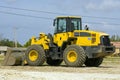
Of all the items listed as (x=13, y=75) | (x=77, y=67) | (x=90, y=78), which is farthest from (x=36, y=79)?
(x=77, y=67)

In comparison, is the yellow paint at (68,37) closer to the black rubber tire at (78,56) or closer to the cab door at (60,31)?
the cab door at (60,31)

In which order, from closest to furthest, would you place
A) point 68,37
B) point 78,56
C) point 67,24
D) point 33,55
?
point 78,56 < point 68,37 < point 67,24 < point 33,55

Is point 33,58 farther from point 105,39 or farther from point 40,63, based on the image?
point 105,39

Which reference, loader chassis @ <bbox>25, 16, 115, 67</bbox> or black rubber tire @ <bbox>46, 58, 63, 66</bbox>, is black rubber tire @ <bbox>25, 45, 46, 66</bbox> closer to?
loader chassis @ <bbox>25, 16, 115, 67</bbox>

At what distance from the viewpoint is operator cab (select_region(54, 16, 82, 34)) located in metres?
30.2

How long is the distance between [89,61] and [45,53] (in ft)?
10.3

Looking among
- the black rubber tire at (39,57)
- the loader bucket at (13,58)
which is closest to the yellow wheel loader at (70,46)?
the black rubber tire at (39,57)

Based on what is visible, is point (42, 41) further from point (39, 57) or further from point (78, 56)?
point (78, 56)

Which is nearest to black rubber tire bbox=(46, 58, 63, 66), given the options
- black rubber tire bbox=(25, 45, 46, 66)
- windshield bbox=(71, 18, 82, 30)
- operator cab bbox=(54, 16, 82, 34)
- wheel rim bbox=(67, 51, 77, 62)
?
black rubber tire bbox=(25, 45, 46, 66)

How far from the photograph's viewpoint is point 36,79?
17672 mm

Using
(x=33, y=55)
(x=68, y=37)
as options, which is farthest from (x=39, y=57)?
(x=68, y=37)

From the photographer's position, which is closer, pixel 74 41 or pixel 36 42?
pixel 74 41

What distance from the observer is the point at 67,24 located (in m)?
30.2

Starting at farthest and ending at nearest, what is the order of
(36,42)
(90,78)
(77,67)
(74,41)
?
1. (36,42)
2. (74,41)
3. (77,67)
4. (90,78)
